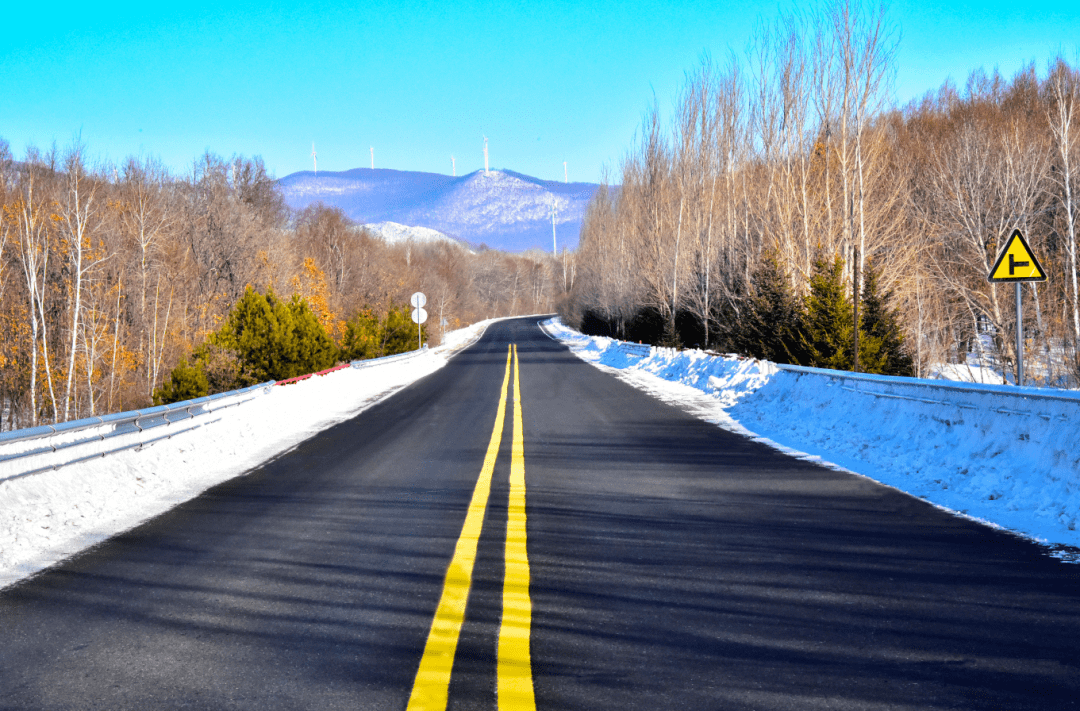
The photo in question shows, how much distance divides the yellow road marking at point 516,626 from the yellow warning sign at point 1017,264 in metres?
6.73

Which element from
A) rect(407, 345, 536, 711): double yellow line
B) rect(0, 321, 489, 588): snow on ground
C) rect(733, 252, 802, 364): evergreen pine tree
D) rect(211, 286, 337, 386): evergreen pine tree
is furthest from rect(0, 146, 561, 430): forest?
rect(407, 345, 536, 711): double yellow line

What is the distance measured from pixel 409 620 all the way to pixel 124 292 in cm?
5012

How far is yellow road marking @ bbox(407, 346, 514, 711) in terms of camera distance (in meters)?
3.15

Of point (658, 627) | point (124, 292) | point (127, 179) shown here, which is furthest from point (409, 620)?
point (127, 179)

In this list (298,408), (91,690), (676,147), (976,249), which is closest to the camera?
(91,690)

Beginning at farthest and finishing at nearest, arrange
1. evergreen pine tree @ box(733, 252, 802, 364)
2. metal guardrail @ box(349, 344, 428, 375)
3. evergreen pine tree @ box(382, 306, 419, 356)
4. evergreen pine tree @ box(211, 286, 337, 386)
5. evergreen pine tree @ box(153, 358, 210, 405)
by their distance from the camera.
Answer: evergreen pine tree @ box(382, 306, 419, 356), metal guardrail @ box(349, 344, 428, 375), evergreen pine tree @ box(211, 286, 337, 386), evergreen pine tree @ box(733, 252, 802, 364), evergreen pine tree @ box(153, 358, 210, 405)

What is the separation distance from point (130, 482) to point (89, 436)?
2.15 ft

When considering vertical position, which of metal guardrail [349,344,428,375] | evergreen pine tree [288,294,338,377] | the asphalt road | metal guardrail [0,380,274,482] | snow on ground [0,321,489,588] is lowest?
the asphalt road

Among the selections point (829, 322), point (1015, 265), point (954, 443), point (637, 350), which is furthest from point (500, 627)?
point (637, 350)

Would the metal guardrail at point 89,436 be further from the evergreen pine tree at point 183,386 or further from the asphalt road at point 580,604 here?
the evergreen pine tree at point 183,386

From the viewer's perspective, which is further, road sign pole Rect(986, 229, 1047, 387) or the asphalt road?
road sign pole Rect(986, 229, 1047, 387)

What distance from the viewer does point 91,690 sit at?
3.28 meters

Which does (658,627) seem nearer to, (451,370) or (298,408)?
(298,408)

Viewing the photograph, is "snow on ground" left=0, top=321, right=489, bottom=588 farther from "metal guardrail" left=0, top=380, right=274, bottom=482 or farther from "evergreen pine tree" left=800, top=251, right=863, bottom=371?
"evergreen pine tree" left=800, top=251, right=863, bottom=371
